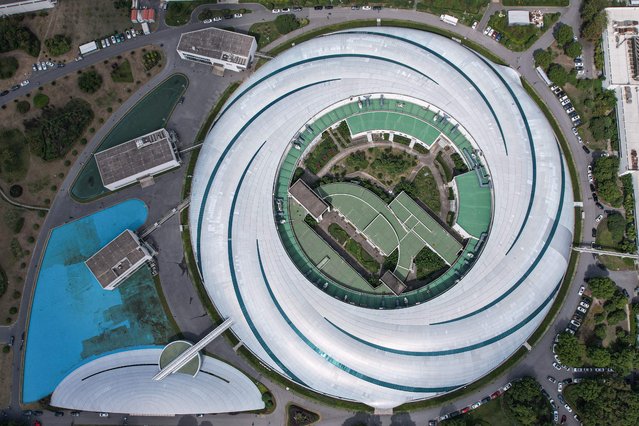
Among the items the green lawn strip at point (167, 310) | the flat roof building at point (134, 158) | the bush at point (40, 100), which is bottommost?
the green lawn strip at point (167, 310)

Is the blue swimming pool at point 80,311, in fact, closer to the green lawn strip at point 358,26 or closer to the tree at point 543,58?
the green lawn strip at point 358,26

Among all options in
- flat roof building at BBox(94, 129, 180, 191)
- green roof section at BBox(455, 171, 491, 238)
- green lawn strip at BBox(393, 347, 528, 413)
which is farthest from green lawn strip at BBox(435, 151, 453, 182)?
flat roof building at BBox(94, 129, 180, 191)

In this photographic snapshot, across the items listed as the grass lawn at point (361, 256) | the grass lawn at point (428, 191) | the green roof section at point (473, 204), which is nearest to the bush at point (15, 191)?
the grass lawn at point (361, 256)

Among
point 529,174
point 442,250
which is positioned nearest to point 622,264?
point 529,174

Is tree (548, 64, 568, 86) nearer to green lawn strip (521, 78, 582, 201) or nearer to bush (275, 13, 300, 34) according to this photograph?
green lawn strip (521, 78, 582, 201)

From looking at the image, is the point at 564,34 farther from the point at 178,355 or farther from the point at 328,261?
the point at 178,355

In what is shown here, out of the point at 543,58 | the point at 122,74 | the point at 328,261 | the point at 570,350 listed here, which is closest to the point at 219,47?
the point at 122,74
